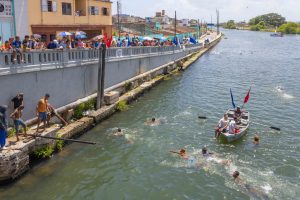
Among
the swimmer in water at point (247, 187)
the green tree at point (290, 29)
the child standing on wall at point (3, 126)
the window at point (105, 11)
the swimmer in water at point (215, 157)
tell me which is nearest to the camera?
the child standing on wall at point (3, 126)

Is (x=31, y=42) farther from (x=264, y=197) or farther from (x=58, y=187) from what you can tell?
(x=264, y=197)

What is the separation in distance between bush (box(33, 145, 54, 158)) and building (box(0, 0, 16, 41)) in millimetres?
10027

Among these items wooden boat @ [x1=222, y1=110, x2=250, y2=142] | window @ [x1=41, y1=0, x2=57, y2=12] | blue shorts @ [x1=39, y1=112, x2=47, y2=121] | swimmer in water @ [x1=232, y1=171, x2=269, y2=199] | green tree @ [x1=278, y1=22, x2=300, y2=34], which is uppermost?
green tree @ [x1=278, y1=22, x2=300, y2=34]

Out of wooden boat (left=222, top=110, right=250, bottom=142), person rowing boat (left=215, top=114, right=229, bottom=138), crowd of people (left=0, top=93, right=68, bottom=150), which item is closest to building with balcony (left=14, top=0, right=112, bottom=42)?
crowd of people (left=0, top=93, right=68, bottom=150)

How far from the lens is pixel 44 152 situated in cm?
1664

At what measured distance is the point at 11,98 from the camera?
Answer: 16422 mm

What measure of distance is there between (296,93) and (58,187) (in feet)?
91.2

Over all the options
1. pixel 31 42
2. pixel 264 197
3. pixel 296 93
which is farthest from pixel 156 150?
pixel 296 93

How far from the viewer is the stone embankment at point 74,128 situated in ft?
47.1

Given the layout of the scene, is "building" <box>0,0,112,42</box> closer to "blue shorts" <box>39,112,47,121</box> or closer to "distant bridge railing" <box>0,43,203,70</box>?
"distant bridge railing" <box>0,43,203,70</box>

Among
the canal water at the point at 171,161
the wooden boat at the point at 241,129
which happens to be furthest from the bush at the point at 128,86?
the wooden boat at the point at 241,129

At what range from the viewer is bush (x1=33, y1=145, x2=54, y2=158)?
16.3 m

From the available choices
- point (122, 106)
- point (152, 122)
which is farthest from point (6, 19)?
point (152, 122)

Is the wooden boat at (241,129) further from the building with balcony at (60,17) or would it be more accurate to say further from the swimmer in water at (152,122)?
the building with balcony at (60,17)
